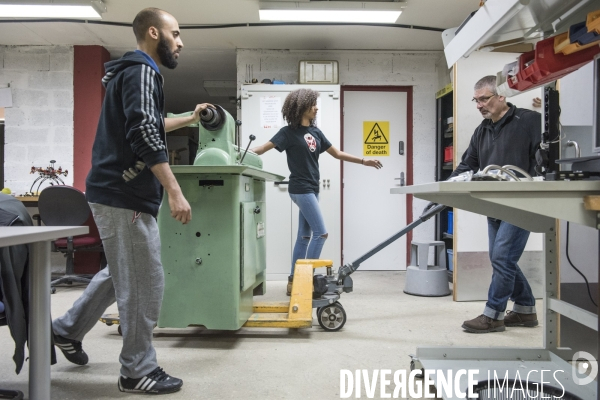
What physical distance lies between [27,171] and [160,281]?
4.01m

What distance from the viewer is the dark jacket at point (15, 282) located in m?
1.40

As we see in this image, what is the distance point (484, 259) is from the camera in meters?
3.56

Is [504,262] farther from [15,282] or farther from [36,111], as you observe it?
[36,111]

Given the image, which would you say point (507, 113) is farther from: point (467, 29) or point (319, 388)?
point (319, 388)

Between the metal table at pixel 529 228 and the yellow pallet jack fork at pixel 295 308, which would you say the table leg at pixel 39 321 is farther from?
the yellow pallet jack fork at pixel 295 308

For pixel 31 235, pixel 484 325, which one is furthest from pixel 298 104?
pixel 31 235

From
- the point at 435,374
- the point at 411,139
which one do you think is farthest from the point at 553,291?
the point at 411,139

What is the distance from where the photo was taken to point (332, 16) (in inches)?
163

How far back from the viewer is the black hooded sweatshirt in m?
1.60

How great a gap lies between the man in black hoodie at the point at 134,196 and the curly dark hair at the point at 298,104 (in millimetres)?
1657

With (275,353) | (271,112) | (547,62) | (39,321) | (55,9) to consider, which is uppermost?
(55,9)

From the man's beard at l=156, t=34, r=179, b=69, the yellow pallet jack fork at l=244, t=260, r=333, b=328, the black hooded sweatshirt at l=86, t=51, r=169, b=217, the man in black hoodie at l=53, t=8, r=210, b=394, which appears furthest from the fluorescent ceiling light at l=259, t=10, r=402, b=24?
the black hooded sweatshirt at l=86, t=51, r=169, b=217

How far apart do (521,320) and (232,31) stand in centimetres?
367

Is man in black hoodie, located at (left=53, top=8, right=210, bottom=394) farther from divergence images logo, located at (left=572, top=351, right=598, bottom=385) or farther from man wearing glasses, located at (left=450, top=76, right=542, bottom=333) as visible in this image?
man wearing glasses, located at (left=450, top=76, right=542, bottom=333)
